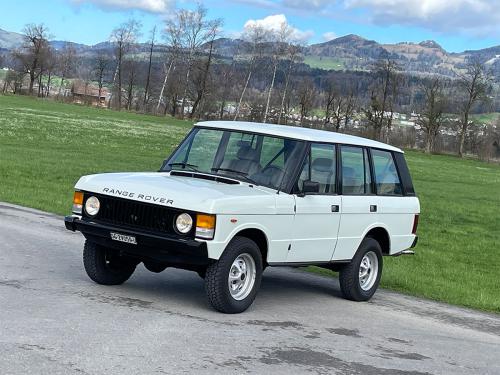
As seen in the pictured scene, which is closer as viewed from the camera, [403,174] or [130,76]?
[403,174]

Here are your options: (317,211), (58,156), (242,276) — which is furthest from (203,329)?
(58,156)

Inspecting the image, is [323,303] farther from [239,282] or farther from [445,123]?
[445,123]

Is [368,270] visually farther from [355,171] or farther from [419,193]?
[419,193]

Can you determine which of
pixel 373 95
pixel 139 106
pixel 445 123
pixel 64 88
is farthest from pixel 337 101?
pixel 64 88

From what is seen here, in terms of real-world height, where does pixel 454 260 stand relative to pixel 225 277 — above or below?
below

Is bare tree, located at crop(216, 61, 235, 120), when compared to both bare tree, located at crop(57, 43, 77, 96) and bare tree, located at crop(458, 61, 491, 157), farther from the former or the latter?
bare tree, located at crop(57, 43, 77, 96)

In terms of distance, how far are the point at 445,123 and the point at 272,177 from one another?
328 ft

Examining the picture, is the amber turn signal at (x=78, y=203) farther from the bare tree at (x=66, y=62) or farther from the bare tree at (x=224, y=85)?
the bare tree at (x=66, y=62)

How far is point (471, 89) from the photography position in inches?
4171

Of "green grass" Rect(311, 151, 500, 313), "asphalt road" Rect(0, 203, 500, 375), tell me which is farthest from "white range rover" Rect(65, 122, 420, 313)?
"green grass" Rect(311, 151, 500, 313)

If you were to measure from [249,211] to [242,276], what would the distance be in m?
0.71

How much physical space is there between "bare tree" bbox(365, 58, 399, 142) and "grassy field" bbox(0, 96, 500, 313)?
196 feet

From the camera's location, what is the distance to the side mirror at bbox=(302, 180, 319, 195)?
8531mm

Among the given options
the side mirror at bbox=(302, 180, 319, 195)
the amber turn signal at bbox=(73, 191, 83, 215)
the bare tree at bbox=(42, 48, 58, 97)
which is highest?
the bare tree at bbox=(42, 48, 58, 97)
